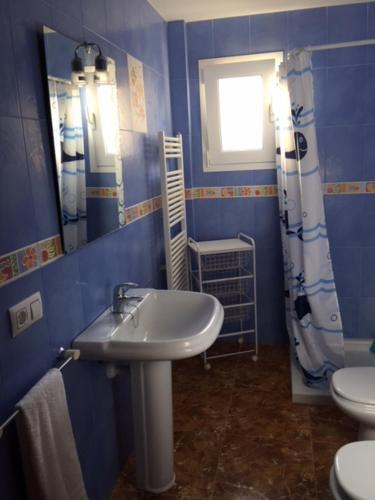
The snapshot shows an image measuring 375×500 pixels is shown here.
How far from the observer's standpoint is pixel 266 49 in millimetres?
3014

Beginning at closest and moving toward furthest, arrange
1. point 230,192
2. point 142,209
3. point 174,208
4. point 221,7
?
1. point 142,209
2. point 221,7
3. point 174,208
4. point 230,192

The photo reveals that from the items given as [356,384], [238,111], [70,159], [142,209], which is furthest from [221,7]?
[356,384]

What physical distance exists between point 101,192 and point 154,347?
70 cm

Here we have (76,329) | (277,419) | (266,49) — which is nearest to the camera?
(76,329)

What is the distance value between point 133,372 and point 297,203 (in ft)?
4.64

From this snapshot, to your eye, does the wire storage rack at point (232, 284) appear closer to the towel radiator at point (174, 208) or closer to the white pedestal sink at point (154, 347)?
the towel radiator at point (174, 208)

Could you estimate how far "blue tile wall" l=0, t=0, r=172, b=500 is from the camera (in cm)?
128

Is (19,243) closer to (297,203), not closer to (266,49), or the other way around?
(297,203)

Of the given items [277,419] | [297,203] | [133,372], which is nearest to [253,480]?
[277,419]

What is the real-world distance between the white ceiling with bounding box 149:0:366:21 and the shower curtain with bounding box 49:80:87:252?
137 cm

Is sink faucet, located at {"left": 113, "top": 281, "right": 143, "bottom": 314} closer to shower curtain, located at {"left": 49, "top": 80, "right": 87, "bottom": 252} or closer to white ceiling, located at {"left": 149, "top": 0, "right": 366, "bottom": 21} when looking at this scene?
shower curtain, located at {"left": 49, "top": 80, "right": 87, "bottom": 252}

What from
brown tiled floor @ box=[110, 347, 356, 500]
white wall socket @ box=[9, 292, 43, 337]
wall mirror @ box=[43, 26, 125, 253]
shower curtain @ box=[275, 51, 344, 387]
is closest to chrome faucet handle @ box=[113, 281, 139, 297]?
wall mirror @ box=[43, 26, 125, 253]

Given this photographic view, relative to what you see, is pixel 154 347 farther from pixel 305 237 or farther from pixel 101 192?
pixel 305 237

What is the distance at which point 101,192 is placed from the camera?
6.24ft
